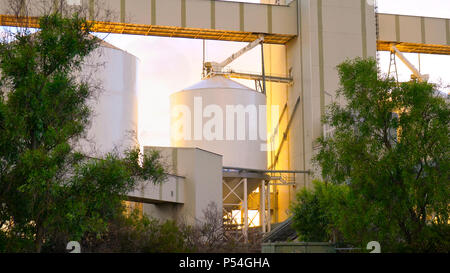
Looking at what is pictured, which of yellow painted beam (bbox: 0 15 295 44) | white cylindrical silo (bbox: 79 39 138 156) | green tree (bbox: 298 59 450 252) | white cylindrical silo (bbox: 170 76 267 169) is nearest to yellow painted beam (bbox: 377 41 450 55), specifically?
yellow painted beam (bbox: 0 15 295 44)

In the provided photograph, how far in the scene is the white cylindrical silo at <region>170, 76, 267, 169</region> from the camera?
150 ft

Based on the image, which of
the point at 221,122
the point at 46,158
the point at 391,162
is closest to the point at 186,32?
the point at 221,122

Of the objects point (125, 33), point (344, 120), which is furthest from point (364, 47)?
point (344, 120)

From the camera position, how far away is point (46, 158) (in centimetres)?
1516

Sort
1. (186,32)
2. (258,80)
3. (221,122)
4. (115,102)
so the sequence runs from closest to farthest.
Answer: (115,102), (221,122), (186,32), (258,80)

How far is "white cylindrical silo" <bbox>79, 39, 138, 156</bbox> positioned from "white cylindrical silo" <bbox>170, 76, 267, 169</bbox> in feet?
19.8

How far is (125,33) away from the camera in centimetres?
4662

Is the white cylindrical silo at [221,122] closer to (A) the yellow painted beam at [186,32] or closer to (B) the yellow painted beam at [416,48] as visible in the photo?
(A) the yellow painted beam at [186,32]

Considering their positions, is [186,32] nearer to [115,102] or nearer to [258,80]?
[258,80]

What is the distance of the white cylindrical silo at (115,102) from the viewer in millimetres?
38125

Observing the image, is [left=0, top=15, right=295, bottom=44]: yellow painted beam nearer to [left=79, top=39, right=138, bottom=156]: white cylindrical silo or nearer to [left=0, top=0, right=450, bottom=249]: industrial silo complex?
[left=0, top=0, right=450, bottom=249]: industrial silo complex

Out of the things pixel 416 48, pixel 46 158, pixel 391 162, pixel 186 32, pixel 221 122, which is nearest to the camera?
pixel 46 158

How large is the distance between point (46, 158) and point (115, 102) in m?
24.3

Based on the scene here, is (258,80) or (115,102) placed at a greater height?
(258,80)
